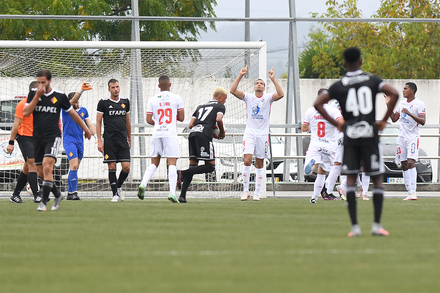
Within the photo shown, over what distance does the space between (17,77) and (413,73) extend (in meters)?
17.9

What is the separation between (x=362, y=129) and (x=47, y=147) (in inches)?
181

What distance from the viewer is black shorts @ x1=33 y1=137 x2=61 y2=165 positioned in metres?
9.48

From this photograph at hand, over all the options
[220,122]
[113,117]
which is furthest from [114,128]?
[220,122]

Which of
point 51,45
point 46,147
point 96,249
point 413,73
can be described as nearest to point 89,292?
point 96,249

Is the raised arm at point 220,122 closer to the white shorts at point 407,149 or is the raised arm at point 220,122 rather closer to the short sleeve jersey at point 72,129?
the short sleeve jersey at point 72,129

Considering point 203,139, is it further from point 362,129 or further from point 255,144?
point 362,129

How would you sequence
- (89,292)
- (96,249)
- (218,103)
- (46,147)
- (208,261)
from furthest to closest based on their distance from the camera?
(218,103) → (46,147) → (96,249) → (208,261) → (89,292)

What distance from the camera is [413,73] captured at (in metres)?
28.8

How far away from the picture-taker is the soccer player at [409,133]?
1370 centimetres

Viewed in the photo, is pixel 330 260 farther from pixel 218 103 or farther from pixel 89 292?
pixel 218 103

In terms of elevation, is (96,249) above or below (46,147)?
below

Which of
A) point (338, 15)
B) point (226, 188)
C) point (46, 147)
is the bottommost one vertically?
point (226, 188)

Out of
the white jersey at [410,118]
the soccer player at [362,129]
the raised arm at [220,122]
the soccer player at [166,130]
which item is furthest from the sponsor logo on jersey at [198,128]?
the soccer player at [362,129]

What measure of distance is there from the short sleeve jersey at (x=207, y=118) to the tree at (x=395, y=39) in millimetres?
16732
